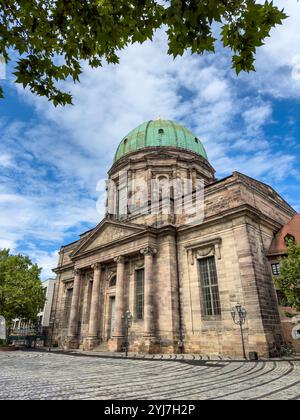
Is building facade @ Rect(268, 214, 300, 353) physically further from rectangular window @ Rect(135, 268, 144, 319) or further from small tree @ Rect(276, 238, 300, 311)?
rectangular window @ Rect(135, 268, 144, 319)

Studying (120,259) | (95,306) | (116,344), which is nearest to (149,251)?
(120,259)

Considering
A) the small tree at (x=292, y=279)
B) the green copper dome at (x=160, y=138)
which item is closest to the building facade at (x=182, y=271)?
the green copper dome at (x=160, y=138)

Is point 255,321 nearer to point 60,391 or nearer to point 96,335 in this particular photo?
point 60,391

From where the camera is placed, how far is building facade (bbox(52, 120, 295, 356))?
17.8 metres

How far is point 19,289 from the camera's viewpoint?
95.7 ft

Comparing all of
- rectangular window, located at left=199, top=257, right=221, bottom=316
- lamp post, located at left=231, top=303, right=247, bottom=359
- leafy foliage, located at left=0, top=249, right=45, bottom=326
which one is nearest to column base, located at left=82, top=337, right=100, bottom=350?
leafy foliage, located at left=0, top=249, right=45, bottom=326

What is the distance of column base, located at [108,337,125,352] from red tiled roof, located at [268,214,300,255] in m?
→ 12.8

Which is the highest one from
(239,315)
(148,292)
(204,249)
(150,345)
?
(204,249)

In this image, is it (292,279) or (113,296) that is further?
(113,296)

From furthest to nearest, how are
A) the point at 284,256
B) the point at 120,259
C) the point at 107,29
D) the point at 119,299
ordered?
the point at 120,259, the point at 119,299, the point at 284,256, the point at 107,29

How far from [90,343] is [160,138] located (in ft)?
75.4

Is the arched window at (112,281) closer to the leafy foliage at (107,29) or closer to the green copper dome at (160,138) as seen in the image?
the green copper dome at (160,138)

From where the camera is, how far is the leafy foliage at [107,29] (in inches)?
135

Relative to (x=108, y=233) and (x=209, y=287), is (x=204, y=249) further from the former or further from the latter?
(x=108, y=233)
